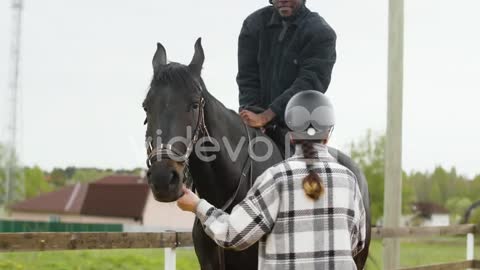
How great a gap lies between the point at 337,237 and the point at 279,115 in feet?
6.08

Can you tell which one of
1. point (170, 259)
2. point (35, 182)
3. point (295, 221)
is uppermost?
point (35, 182)

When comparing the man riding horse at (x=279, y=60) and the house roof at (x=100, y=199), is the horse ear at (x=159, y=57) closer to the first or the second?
the man riding horse at (x=279, y=60)

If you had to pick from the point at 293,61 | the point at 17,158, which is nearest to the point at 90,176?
the point at 17,158

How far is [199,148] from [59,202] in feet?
237

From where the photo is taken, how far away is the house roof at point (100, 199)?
64.9 meters

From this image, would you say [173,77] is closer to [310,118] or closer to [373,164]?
[310,118]

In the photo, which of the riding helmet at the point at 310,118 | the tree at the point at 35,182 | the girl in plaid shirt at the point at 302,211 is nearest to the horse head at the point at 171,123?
the girl in plaid shirt at the point at 302,211

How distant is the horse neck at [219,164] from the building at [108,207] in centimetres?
5091

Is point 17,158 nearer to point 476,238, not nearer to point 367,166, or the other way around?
point 367,166

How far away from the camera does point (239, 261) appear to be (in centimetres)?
395

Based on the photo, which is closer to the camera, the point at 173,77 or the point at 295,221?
the point at 295,221

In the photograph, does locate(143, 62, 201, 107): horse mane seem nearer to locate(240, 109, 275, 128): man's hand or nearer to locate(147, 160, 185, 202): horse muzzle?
locate(147, 160, 185, 202): horse muzzle

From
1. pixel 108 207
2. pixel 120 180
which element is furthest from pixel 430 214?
pixel 120 180

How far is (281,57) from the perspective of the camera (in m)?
4.72
